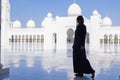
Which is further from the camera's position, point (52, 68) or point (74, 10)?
point (74, 10)

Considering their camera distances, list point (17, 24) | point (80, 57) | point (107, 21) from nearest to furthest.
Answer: point (80, 57)
point (107, 21)
point (17, 24)

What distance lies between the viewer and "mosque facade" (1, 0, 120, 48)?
31.7m

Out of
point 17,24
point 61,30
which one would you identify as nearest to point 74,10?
point 61,30

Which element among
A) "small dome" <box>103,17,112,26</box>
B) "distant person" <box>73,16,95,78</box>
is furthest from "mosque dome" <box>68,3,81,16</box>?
"distant person" <box>73,16,95,78</box>

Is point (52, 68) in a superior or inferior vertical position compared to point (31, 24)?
inferior

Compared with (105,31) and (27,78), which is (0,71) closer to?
(27,78)

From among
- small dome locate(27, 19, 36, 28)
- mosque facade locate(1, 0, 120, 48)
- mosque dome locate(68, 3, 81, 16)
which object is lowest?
mosque facade locate(1, 0, 120, 48)

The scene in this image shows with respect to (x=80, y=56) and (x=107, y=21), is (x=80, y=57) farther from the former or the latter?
(x=107, y=21)

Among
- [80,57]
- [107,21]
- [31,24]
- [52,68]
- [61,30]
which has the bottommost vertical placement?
[52,68]

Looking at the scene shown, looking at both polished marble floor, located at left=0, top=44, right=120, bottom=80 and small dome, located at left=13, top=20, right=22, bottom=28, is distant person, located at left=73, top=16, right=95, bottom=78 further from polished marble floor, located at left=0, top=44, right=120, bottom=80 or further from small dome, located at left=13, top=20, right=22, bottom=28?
small dome, located at left=13, top=20, right=22, bottom=28

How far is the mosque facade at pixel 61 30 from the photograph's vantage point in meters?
31.7

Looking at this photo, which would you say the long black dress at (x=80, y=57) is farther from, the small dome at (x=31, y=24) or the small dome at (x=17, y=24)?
the small dome at (x=17, y=24)

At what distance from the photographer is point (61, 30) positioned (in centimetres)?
3203

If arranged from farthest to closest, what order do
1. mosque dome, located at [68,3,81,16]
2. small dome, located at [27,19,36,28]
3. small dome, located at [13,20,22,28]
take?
small dome, located at [13,20,22,28] → small dome, located at [27,19,36,28] → mosque dome, located at [68,3,81,16]
